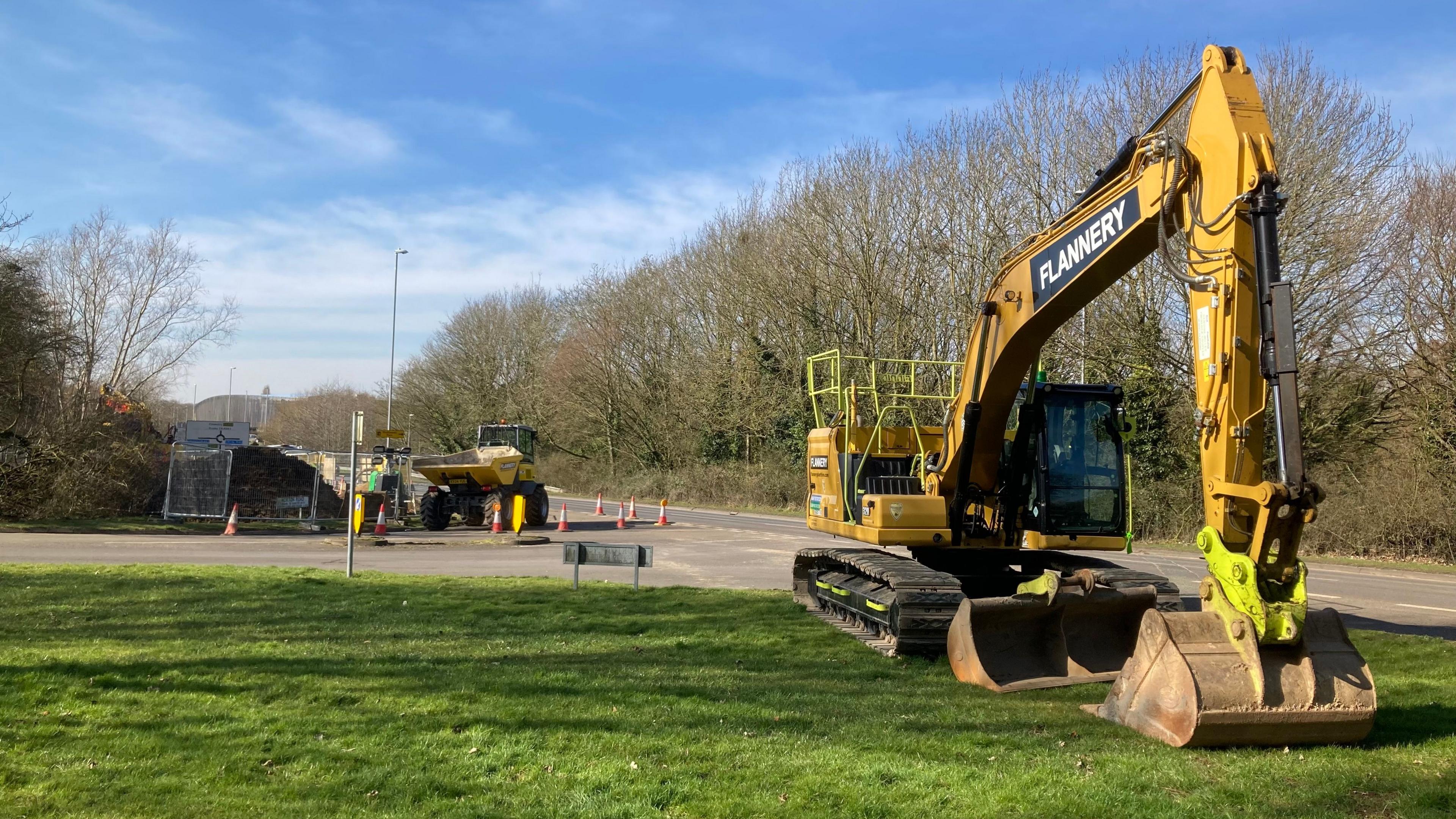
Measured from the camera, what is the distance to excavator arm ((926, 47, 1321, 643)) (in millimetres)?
5641

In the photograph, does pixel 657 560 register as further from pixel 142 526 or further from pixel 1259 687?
pixel 1259 687

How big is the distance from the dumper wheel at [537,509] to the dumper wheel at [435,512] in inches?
77.6

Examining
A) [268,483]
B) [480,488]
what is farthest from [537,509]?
[268,483]

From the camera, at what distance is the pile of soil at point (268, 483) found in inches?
1003

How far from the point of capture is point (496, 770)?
5.57 meters

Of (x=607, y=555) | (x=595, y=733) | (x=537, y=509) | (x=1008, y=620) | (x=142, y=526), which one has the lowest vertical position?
(x=595, y=733)

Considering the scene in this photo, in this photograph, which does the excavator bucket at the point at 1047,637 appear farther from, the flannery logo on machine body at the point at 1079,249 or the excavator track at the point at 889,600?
the flannery logo on machine body at the point at 1079,249

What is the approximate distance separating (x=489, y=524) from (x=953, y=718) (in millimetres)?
20768

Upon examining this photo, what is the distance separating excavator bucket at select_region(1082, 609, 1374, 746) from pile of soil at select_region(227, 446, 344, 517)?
2386 centimetres

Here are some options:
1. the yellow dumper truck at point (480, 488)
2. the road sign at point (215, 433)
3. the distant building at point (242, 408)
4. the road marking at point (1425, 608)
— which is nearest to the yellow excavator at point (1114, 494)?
the road marking at point (1425, 608)

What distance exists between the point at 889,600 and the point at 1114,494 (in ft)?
7.62

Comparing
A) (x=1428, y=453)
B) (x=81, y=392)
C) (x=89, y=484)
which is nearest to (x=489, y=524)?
(x=89, y=484)

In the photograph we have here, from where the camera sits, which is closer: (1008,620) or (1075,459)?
(1008,620)

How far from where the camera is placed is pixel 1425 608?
1324cm
